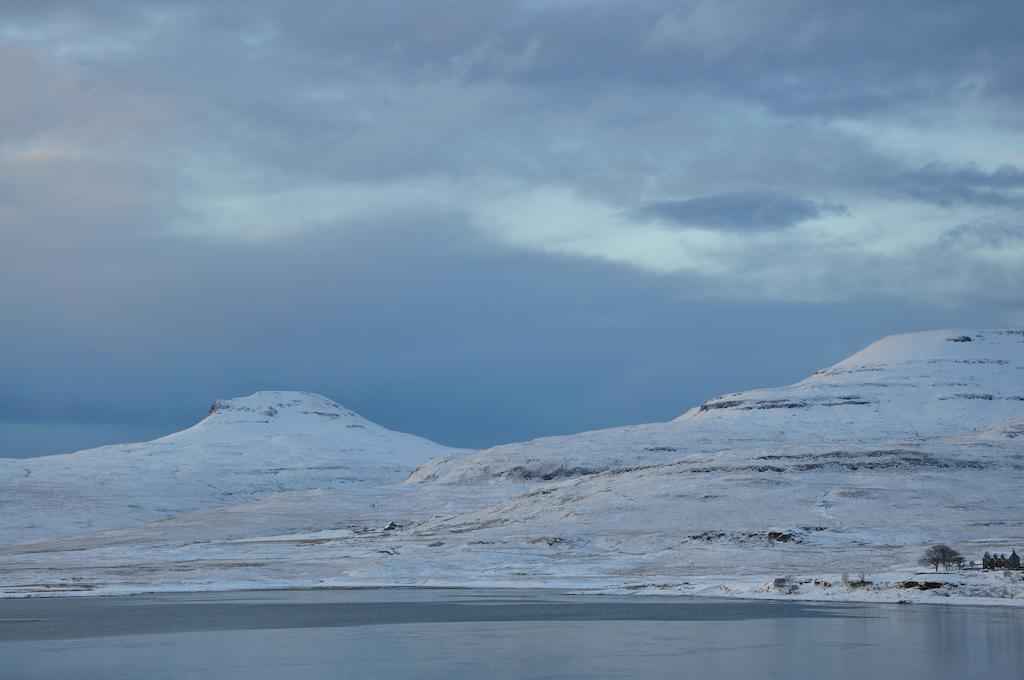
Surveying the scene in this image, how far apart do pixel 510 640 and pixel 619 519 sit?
70475mm

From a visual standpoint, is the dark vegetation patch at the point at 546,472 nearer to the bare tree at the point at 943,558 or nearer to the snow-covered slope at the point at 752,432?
the snow-covered slope at the point at 752,432

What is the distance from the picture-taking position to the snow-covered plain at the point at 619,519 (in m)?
81.2

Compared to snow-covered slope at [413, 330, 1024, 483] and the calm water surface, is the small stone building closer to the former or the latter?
the calm water surface

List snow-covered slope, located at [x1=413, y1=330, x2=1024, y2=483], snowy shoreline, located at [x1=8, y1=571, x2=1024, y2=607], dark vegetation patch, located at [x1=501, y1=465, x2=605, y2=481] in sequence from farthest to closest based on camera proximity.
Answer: snow-covered slope, located at [x1=413, y1=330, x2=1024, y2=483]
dark vegetation patch, located at [x1=501, y1=465, x2=605, y2=481]
snowy shoreline, located at [x1=8, y1=571, x2=1024, y2=607]

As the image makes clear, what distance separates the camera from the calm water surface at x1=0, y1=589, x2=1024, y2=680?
113 ft

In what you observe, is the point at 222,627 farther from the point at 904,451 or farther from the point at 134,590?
the point at 904,451

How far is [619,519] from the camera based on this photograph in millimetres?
112312

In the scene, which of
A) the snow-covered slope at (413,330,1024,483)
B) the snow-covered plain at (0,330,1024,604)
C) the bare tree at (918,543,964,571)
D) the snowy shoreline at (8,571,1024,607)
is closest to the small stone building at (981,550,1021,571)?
the snowy shoreline at (8,571,1024,607)

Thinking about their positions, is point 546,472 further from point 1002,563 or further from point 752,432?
point 1002,563

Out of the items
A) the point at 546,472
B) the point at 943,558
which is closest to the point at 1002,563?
the point at 943,558

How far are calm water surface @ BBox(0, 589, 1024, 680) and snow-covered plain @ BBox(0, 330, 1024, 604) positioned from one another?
1202cm

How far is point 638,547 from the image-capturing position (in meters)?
98.0

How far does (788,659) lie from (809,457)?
323 feet

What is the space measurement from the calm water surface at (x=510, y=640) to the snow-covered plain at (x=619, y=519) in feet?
39.4
